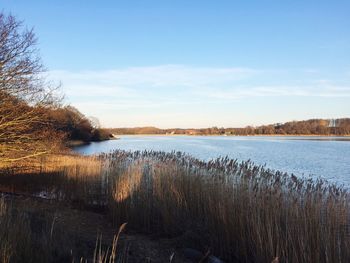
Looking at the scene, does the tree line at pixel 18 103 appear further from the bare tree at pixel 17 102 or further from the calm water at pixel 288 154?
the calm water at pixel 288 154

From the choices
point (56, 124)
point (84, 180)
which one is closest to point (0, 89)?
point (84, 180)

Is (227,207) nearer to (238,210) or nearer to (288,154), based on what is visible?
(238,210)

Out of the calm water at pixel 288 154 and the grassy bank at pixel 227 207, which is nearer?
the grassy bank at pixel 227 207

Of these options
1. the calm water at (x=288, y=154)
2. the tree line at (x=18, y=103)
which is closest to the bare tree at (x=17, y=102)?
the tree line at (x=18, y=103)

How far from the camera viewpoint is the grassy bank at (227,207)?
5.87 metres

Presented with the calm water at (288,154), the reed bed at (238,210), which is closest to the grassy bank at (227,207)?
the reed bed at (238,210)

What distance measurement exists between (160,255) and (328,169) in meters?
14.5

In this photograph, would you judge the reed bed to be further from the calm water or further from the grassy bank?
the calm water

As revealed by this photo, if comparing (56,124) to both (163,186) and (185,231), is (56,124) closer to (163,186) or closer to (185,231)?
(163,186)

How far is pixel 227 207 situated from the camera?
7477 millimetres

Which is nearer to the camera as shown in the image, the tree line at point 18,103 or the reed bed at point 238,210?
the reed bed at point 238,210

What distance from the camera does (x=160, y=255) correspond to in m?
7.02

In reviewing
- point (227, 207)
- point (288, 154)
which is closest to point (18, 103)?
point (227, 207)

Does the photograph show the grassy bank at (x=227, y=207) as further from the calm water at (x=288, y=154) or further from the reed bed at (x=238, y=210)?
the calm water at (x=288, y=154)
